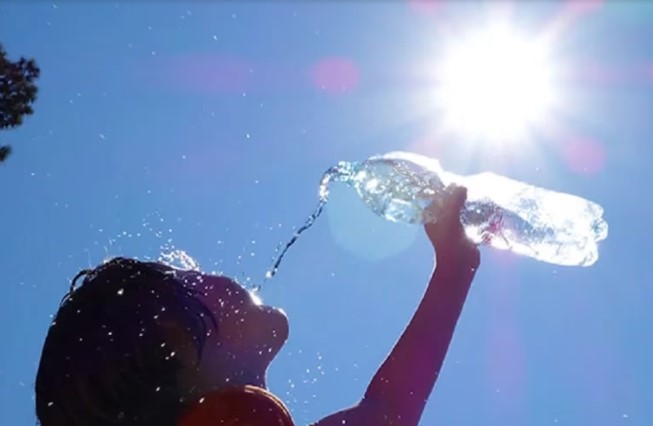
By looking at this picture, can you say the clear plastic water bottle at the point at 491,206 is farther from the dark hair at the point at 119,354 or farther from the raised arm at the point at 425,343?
the dark hair at the point at 119,354

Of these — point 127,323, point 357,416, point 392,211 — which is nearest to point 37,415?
point 127,323

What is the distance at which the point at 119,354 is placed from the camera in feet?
8.03

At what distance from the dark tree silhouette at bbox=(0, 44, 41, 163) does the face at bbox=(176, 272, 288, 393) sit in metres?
8.06

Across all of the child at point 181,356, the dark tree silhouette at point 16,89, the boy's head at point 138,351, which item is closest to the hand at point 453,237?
the child at point 181,356

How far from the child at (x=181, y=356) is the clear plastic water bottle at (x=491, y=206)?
27.2 inches

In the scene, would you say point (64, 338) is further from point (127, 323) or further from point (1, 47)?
point (1, 47)

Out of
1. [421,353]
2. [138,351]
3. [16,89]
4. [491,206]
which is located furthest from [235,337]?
[16,89]

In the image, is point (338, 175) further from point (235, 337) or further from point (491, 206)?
point (235, 337)

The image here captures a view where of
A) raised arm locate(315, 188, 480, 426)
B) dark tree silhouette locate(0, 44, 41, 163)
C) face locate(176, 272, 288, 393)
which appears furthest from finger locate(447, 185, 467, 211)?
dark tree silhouette locate(0, 44, 41, 163)

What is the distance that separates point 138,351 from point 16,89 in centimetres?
872

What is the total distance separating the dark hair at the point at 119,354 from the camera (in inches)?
96.1

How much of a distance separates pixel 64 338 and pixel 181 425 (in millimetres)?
462

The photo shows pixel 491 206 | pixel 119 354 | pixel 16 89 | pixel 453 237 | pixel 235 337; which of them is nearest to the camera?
pixel 119 354

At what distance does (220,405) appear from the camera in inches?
88.6
